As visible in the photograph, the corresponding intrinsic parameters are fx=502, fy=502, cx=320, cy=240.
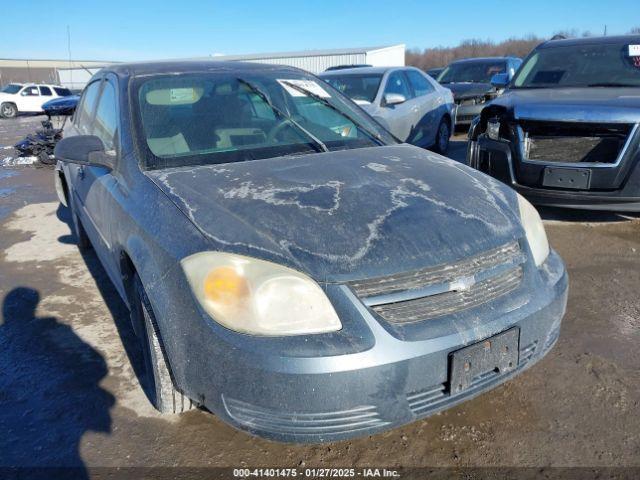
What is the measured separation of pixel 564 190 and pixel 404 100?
343 cm

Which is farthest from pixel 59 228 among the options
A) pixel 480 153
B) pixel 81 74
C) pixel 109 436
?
pixel 81 74

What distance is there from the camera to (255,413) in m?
1.67

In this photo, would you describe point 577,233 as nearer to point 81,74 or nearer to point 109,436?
point 109,436

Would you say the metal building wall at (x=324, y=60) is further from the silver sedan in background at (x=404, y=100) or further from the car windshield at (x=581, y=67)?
the car windshield at (x=581, y=67)

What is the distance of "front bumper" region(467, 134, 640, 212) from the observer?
13.1 feet

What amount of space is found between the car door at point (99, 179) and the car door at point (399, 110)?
428 cm

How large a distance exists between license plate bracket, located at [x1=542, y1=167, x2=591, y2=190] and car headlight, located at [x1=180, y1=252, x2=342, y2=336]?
10.8 feet

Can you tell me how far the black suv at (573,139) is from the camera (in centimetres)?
403

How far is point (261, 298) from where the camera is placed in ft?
5.44

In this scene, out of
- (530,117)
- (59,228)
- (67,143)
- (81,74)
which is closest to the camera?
(67,143)

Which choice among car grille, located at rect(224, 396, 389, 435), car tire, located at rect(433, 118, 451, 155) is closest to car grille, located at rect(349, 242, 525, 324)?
car grille, located at rect(224, 396, 389, 435)

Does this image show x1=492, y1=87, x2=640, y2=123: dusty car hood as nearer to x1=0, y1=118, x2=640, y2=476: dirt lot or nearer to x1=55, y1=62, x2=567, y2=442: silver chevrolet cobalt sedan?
x1=0, y1=118, x2=640, y2=476: dirt lot

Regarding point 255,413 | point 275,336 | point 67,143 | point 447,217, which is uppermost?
point 67,143

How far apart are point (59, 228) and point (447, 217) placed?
4732 millimetres
